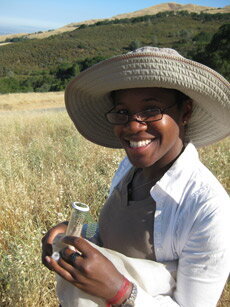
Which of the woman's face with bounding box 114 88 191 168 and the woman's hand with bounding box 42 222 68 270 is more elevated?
the woman's face with bounding box 114 88 191 168

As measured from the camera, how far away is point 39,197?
3.38 meters

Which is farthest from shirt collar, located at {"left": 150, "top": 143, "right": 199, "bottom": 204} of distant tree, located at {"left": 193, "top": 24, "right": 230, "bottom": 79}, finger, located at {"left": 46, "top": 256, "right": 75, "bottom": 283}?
distant tree, located at {"left": 193, "top": 24, "right": 230, "bottom": 79}

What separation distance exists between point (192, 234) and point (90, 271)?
1.22 ft

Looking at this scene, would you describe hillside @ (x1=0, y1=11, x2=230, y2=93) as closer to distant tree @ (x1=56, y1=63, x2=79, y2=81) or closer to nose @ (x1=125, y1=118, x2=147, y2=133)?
distant tree @ (x1=56, y1=63, x2=79, y2=81)

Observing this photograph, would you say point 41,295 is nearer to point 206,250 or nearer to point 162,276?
point 162,276

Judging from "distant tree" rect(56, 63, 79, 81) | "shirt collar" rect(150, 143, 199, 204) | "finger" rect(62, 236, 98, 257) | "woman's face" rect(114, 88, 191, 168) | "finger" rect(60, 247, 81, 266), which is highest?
"woman's face" rect(114, 88, 191, 168)

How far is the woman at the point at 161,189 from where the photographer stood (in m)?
1.09

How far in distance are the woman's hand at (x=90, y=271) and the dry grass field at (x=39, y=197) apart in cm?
103

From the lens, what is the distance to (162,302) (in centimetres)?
118

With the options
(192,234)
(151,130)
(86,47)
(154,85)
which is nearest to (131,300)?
(192,234)

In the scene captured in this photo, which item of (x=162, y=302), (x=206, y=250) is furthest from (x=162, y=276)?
(x=206, y=250)

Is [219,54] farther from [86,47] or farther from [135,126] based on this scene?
[86,47]

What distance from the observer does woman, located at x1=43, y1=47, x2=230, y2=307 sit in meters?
1.09

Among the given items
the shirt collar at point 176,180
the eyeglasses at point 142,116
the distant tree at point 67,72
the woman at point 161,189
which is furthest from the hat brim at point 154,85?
the distant tree at point 67,72
